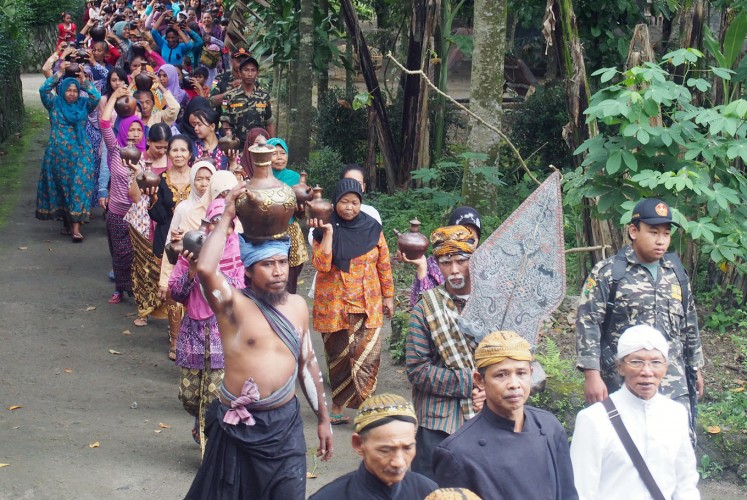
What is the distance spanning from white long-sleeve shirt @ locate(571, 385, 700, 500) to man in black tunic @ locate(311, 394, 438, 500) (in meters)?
0.82

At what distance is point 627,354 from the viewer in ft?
14.8

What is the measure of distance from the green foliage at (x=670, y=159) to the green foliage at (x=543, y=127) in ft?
21.3

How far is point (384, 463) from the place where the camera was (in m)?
3.73

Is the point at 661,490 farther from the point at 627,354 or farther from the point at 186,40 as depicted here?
the point at 186,40

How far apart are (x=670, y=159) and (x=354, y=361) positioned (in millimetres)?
2559

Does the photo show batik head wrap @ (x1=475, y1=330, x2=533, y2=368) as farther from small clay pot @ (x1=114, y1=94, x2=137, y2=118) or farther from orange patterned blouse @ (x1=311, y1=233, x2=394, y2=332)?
small clay pot @ (x1=114, y1=94, x2=137, y2=118)

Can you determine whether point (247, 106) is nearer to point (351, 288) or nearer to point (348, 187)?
point (348, 187)

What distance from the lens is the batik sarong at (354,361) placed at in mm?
7520

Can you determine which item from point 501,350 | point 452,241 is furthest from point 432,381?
point 501,350

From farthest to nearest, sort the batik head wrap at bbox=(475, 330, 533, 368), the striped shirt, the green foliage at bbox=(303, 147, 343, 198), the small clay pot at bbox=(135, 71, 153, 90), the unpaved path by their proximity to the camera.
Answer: the green foliage at bbox=(303, 147, 343, 198)
the small clay pot at bbox=(135, 71, 153, 90)
the unpaved path
the striped shirt
the batik head wrap at bbox=(475, 330, 533, 368)

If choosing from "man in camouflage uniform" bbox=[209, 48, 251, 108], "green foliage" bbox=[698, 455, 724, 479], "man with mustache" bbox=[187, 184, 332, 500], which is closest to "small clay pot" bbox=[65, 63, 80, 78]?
"man in camouflage uniform" bbox=[209, 48, 251, 108]

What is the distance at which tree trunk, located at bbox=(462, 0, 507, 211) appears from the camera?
9797mm

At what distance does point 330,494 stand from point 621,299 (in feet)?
8.02

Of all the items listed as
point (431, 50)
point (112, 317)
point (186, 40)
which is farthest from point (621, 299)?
point (186, 40)
